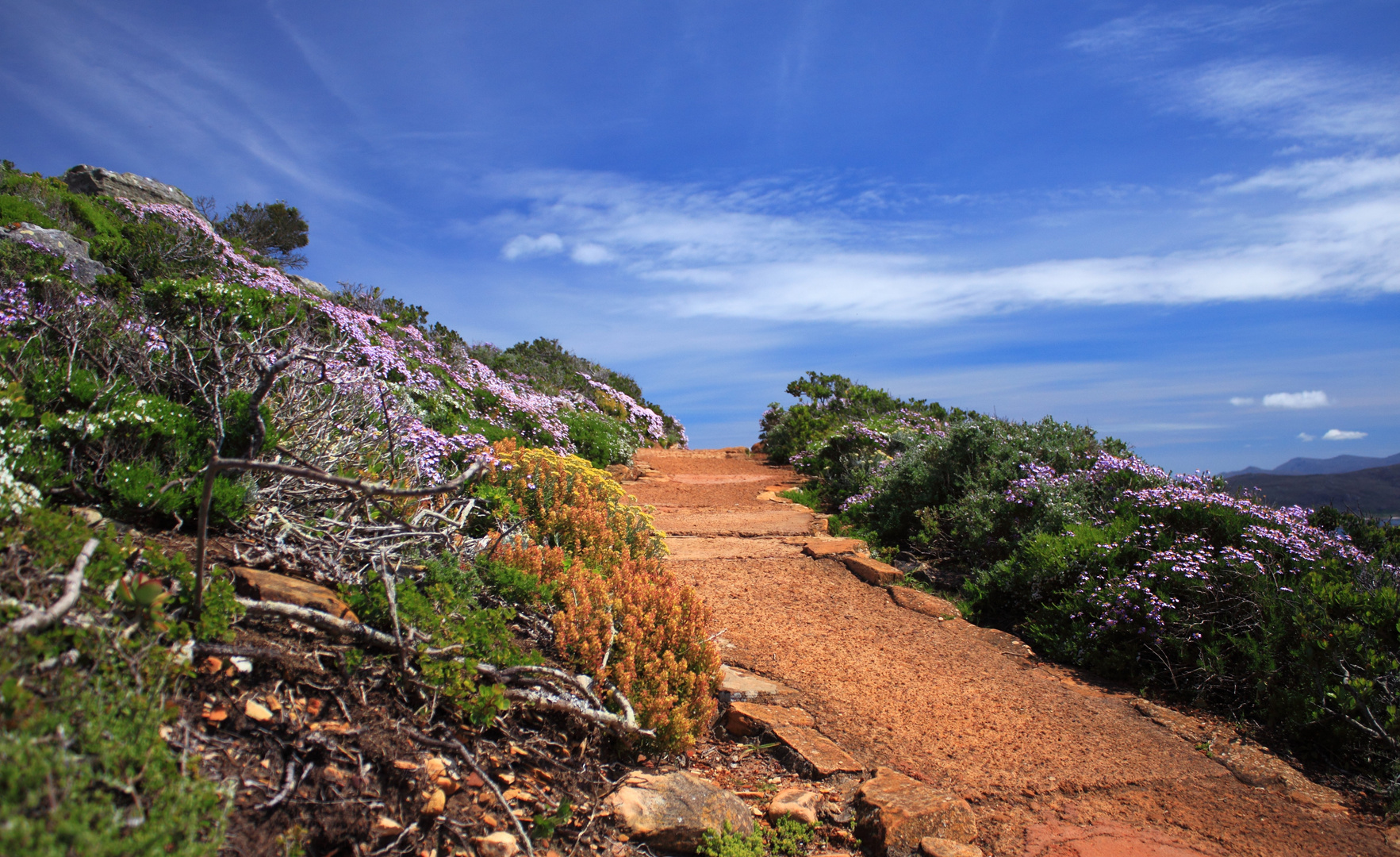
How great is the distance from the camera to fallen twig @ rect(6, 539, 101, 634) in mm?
2045

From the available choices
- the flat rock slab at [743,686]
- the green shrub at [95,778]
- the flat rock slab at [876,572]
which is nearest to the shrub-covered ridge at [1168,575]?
the flat rock slab at [876,572]

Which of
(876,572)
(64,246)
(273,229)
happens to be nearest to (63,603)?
(876,572)

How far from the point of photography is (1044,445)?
888 centimetres

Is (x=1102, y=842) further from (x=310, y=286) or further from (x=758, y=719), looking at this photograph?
(x=310, y=286)

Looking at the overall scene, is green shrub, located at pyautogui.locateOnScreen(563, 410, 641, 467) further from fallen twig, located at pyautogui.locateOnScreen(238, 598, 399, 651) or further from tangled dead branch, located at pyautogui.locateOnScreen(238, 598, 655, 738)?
fallen twig, located at pyautogui.locateOnScreen(238, 598, 399, 651)

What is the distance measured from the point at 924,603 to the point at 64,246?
1109 cm

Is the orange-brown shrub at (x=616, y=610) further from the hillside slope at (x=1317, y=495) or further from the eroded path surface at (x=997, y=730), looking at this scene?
the hillside slope at (x=1317, y=495)

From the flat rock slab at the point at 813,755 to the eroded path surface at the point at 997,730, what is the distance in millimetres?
132

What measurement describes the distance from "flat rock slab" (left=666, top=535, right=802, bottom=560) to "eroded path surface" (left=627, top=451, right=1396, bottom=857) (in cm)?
25

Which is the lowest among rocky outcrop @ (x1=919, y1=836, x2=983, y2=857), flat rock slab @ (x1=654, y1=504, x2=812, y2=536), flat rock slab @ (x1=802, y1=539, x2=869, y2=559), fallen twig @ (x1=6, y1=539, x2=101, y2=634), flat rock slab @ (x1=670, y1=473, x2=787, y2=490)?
rocky outcrop @ (x1=919, y1=836, x2=983, y2=857)

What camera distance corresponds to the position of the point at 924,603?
22.1ft

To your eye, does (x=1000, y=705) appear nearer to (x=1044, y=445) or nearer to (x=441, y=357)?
(x=1044, y=445)

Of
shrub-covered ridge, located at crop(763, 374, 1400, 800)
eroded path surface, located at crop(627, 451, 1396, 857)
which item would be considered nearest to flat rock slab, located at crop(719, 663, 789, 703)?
eroded path surface, located at crop(627, 451, 1396, 857)

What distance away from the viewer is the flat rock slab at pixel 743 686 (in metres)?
4.48
